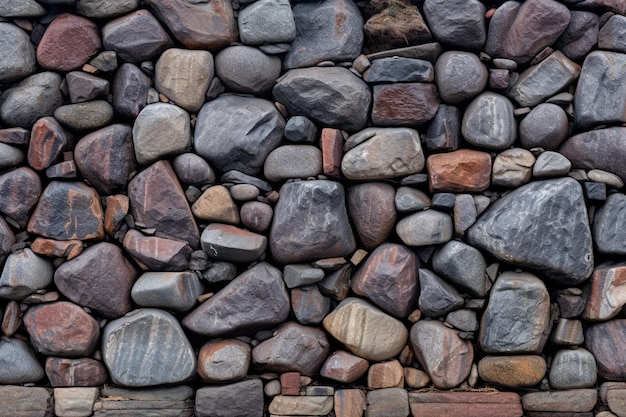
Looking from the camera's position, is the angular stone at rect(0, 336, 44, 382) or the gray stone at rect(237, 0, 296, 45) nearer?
the angular stone at rect(0, 336, 44, 382)

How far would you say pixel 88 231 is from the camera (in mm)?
3293

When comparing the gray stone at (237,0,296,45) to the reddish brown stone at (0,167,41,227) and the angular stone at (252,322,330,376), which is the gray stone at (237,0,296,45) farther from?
the angular stone at (252,322,330,376)

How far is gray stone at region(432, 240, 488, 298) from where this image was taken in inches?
127

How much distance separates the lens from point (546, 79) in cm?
333

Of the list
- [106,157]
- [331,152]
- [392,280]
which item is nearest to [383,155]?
[331,152]

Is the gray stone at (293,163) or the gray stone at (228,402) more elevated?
the gray stone at (293,163)

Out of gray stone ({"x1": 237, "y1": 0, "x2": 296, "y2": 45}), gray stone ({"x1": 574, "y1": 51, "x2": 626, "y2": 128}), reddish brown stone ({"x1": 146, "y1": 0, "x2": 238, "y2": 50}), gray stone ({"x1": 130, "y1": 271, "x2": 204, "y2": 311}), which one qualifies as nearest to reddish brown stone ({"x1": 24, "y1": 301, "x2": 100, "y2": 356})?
gray stone ({"x1": 130, "y1": 271, "x2": 204, "y2": 311})

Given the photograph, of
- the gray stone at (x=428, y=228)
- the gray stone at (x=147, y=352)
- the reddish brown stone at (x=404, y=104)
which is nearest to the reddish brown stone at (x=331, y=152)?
the reddish brown stone at (x=404, y=104)

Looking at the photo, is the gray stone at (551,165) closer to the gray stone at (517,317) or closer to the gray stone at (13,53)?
the gray stone at (517,317)

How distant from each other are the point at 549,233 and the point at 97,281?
2478 mm

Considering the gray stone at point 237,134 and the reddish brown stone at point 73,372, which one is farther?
the gray stone at point 237,134

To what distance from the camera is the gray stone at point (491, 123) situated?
328cm

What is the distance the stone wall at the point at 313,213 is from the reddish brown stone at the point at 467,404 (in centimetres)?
2

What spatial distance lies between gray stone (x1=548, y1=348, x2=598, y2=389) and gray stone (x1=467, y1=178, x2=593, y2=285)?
42 centimetres
